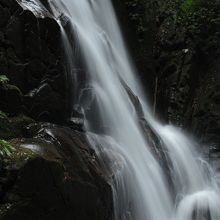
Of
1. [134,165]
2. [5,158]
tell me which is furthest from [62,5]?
[5,158]

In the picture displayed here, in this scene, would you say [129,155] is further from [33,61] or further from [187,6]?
[187,6]

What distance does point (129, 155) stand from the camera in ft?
28.2

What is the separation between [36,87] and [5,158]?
262 centimetres

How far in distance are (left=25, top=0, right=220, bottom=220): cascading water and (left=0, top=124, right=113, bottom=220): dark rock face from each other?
66cm

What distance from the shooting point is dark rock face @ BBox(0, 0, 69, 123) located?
24.7ft

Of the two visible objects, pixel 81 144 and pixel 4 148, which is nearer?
pixel 4 148

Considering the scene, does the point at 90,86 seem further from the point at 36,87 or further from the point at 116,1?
the point at 116,1

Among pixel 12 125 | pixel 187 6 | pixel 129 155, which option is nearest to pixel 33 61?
pixel 12 125

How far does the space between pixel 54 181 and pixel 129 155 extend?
3027mm

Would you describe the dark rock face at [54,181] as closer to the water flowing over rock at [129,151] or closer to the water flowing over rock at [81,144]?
the water flowing over rock at [81,144]

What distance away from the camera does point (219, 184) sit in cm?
1100

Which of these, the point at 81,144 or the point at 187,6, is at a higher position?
the point at 187,6

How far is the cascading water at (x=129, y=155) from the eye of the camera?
311 inches

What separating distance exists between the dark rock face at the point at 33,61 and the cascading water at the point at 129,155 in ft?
1.66
